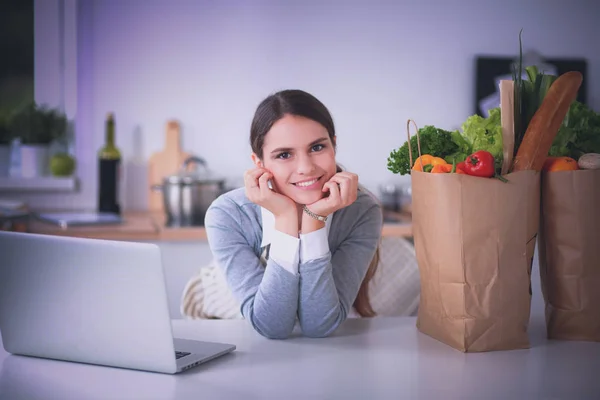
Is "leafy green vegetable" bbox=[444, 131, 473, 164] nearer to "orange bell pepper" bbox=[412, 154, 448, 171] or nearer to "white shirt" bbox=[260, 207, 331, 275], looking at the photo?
"orange bell pepper" bbox=[412, 154, 448, 171]

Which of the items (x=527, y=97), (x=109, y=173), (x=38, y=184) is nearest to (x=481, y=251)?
(x=527, y=97)

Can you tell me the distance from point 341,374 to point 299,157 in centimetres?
47

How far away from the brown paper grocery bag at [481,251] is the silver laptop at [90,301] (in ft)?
1.27

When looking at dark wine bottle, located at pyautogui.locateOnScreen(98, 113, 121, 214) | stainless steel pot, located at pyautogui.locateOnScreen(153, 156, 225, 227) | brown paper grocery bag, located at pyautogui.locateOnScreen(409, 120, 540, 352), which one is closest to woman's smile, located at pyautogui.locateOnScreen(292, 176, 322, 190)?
brown paper grocery bag, located at pyautogui.locateOnScreen(409, 120, 540, 352)

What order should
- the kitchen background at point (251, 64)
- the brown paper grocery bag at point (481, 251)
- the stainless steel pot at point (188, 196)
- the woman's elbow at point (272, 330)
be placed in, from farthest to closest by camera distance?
1. the kitchen background at point (251, 64)
2. the stainless steel pot at point (188, 196)
3. the woman's elbow at point (272, 330)
4. the brown paper grocery bag at point (481, 251)

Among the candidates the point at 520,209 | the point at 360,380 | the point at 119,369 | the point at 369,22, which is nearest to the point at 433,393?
the point at 360,380

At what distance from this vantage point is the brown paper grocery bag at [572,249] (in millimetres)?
1176

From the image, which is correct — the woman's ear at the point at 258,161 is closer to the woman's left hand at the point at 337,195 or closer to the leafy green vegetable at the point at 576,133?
the woman's left hand at the point at 337,195

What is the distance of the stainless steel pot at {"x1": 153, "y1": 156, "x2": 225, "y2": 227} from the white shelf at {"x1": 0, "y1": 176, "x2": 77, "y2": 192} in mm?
619

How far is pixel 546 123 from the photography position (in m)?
1.16

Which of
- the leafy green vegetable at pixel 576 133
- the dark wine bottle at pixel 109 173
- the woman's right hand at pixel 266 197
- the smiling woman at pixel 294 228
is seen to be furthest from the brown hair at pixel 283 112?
the dark wine bottle at pixel 109 173

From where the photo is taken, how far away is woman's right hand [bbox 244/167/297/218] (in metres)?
1.33

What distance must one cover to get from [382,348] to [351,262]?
267 millimetres

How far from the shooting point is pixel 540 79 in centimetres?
119
